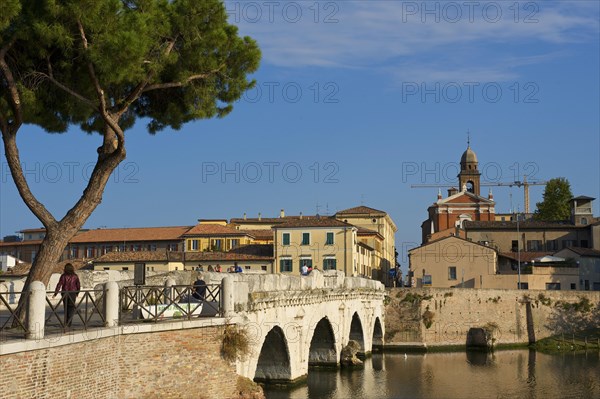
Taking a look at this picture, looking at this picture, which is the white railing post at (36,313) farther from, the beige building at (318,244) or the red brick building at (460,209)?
the red brick building at (460,209)

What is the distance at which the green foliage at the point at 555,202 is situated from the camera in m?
89.9

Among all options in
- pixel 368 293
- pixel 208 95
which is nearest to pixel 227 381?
pixel 208 95

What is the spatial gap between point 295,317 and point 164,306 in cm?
1178

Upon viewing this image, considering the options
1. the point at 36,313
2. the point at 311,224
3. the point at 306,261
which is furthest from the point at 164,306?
the point at 311,224

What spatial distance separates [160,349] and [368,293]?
1184 inches

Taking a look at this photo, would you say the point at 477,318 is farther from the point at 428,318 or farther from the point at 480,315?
the point at 428,318

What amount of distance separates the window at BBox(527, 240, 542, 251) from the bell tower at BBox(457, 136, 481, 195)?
85.5 ft

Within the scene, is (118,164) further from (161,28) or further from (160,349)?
(160,349)

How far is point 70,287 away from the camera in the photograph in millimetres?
17156

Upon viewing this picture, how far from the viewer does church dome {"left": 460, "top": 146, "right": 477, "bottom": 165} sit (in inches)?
4097

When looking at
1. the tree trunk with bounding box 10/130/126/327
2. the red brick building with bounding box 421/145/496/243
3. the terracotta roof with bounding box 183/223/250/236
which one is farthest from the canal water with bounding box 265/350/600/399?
the red brick building with bounding box 421/145/496/243

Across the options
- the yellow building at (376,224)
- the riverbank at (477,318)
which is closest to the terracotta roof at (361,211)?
the yellow building at (376,224)

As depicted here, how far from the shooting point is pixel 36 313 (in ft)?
44.3

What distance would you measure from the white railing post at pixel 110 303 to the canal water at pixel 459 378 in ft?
45.5
